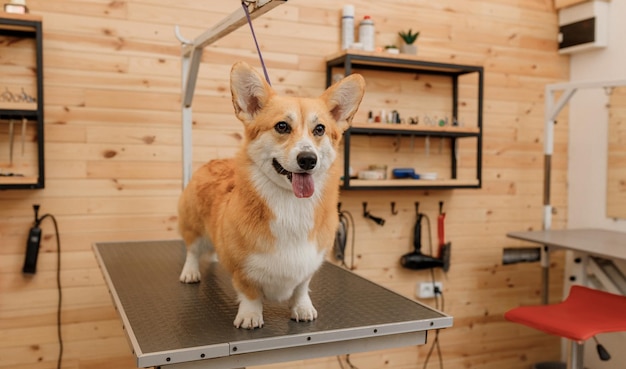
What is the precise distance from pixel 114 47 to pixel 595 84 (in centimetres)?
239

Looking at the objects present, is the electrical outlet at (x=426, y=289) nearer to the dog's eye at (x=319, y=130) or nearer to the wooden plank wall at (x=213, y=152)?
the wooden plank wall at (x=213, y=152)

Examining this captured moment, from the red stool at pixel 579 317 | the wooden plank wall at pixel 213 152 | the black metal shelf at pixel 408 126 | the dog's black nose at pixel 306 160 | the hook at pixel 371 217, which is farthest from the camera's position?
the hook at pixel 371 217

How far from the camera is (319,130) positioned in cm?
129

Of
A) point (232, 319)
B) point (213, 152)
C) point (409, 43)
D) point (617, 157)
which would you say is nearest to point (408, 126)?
point (409, 43)

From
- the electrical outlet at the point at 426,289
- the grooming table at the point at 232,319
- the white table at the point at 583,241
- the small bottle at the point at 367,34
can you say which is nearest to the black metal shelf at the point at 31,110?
the grooming table at the point at 232,319

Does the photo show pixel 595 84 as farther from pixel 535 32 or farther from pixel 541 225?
pixel 541 225

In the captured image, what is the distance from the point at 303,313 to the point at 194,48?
106 centimetres

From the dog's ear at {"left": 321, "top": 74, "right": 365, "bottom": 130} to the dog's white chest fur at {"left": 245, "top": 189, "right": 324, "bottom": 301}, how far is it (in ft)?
0.74

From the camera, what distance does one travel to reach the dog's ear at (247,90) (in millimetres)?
1300

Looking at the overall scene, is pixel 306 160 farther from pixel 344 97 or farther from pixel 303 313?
pixel 303 313

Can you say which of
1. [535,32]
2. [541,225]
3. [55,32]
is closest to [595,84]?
[535,32]

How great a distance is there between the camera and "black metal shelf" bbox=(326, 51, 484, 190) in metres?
2.77

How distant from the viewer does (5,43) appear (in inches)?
94.1

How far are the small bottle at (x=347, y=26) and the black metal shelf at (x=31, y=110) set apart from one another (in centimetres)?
142
